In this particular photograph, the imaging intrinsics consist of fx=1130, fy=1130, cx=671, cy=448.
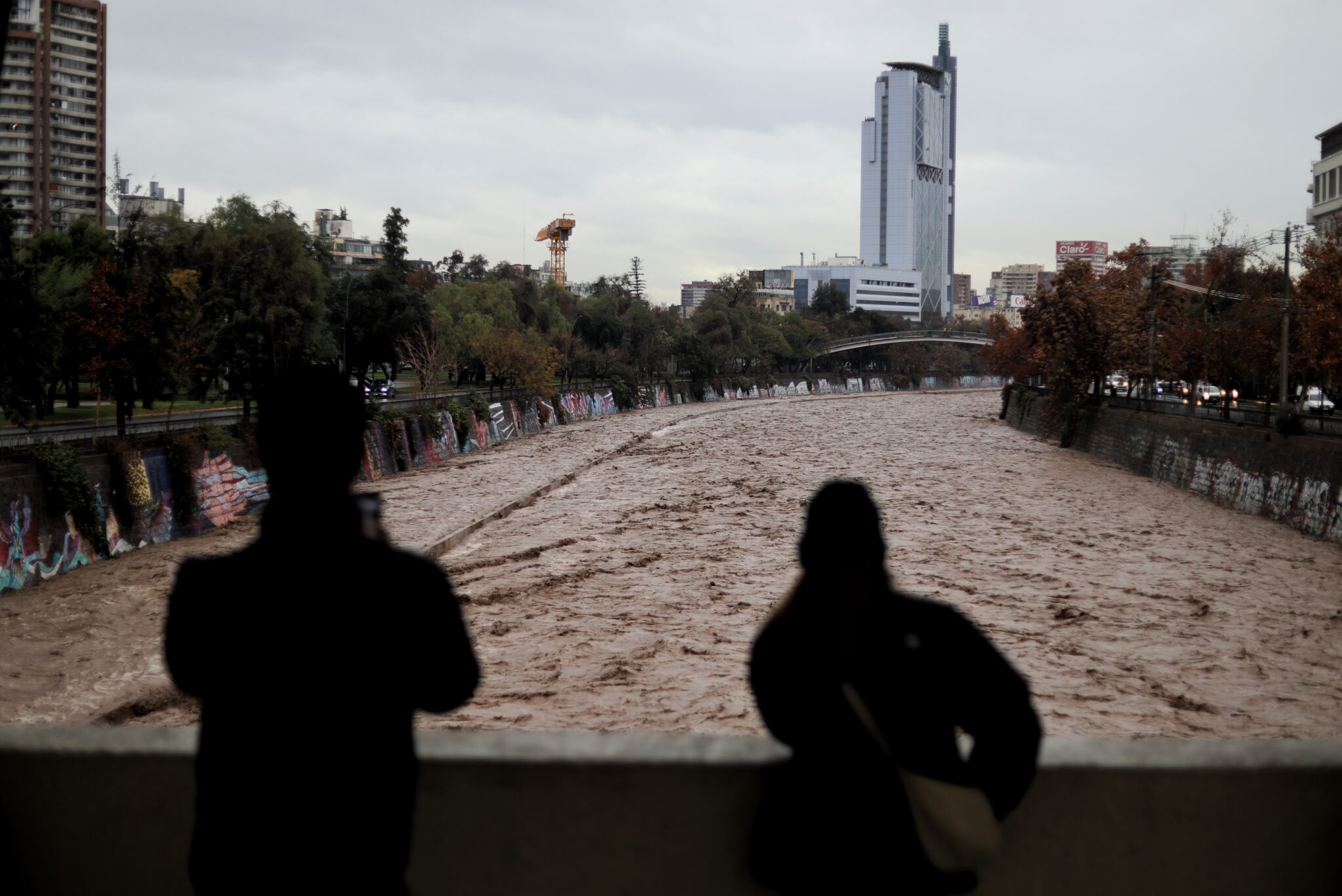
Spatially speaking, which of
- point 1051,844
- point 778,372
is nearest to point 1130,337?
point 1051,844

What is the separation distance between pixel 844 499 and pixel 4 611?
18804 mm

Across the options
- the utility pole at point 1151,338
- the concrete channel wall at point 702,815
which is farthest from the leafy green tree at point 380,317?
the concrete channel wall at point 702,815

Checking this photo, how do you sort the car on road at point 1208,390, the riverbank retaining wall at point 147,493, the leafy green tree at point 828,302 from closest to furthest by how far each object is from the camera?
the riverbank retaining wall at point 147,493, the car on road at point 1208,390, the leafy green tree at point 828,302

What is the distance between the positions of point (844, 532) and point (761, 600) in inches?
628

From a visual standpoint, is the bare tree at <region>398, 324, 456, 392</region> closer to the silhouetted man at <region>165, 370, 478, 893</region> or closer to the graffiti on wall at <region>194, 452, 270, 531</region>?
the graffiti on wall at <region>194, 452, 270, 531</region>

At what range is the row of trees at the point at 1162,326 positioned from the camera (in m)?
45.4

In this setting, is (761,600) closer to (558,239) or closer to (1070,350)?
(1070,350)

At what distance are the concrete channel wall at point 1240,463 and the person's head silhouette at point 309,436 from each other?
86.6 feet

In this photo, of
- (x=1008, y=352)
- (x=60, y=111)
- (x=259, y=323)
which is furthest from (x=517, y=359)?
(x=60, y=111)

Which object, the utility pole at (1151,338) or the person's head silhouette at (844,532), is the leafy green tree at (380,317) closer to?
the utility pole at (1151,338)

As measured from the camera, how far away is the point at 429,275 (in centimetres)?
12344

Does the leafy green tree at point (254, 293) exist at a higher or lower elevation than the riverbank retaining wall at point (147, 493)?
higher

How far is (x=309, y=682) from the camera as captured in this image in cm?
241

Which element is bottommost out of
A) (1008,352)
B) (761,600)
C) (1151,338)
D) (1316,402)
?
(761,600)
